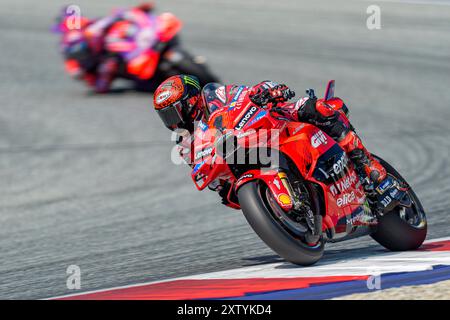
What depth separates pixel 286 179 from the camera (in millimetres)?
6039

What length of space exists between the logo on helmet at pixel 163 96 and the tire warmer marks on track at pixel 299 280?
117 cm

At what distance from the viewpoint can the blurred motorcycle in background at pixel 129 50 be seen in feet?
51.5

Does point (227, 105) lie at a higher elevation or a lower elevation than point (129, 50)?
higher

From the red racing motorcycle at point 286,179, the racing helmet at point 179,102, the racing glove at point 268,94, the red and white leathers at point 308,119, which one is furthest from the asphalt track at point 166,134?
the racing glove at point 268,94

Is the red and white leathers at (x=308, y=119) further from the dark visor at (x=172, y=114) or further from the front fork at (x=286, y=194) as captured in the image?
the front fork at (x=286, y=194)

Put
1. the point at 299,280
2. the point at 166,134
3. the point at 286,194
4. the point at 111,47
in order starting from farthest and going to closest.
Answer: the point at 111,47 < the point at 166,134 < the point at 286,194 < the point at 299,280

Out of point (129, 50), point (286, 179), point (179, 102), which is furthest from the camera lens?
point (129, 50)

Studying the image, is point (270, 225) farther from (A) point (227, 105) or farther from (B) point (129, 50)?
(B) point (129, 50)

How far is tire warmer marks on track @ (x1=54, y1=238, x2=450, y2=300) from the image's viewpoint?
5.32 metres

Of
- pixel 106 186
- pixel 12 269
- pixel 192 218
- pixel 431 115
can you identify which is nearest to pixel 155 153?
pixel 106 186

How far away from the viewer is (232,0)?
78.4 feet

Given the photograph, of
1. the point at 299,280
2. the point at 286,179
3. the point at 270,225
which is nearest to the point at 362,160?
the point at 286,179

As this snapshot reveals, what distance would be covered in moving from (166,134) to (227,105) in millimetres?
8158

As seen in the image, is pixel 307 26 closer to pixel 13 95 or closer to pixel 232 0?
pixel 232 0
